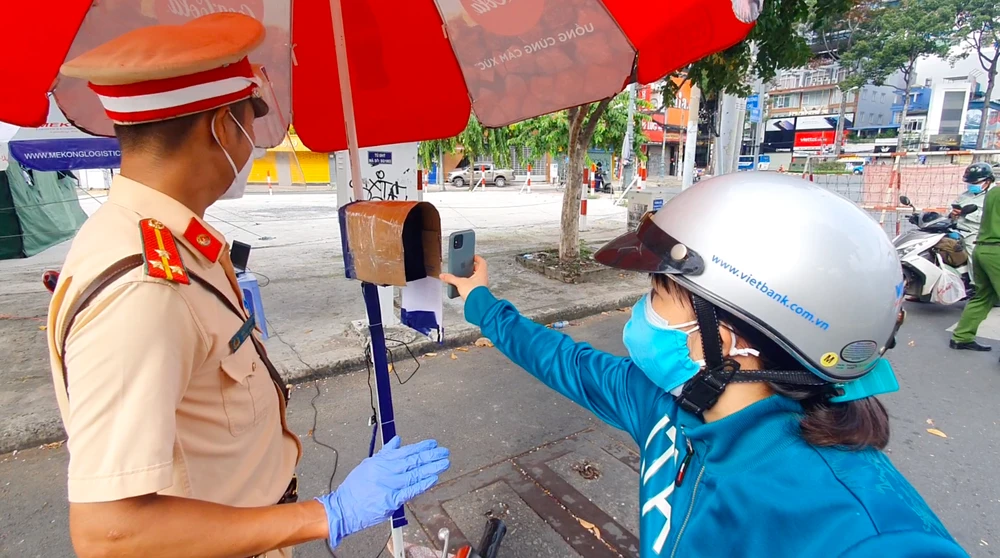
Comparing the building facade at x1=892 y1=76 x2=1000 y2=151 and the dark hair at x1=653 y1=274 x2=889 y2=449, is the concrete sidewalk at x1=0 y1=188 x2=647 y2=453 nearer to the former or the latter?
the dark hair at x1=653 y1=274 x2=889 y2=449

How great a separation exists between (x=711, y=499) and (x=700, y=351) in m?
0.32

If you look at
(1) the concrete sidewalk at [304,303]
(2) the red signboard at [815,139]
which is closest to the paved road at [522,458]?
(1) the concrete sidewalk at [304,303]

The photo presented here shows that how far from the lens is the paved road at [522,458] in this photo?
2.54m

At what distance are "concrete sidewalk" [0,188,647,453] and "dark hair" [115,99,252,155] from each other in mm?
3355

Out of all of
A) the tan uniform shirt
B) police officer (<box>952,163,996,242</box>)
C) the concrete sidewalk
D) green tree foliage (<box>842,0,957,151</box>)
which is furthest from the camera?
green tree foliage (<box>842,0,957,151</box>)

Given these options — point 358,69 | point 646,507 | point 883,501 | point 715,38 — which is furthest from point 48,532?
point 715,38

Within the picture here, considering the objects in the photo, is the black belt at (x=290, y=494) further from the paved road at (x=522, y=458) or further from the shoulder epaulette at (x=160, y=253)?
the paved road at (x=522, y=458)

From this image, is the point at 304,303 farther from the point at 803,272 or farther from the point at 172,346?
the point at 803,272

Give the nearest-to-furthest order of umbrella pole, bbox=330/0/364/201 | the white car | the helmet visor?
the helmet visor < umbrella pole, bbox=330/0/364/201 < the white car

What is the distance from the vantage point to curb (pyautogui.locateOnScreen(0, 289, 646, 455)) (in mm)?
3242

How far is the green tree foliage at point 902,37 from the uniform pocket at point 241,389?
37.7m

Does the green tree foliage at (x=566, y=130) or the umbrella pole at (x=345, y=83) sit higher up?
the green tree foliage at (x=566, y=130)

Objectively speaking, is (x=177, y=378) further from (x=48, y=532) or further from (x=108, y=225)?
(x=48, y=532)

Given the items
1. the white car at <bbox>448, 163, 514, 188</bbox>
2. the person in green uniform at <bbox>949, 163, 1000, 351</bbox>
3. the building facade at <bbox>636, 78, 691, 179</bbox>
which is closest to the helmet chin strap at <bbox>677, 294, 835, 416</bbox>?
the person in green uniform at <bbox>949, 163, 1000, 351</bbox>
